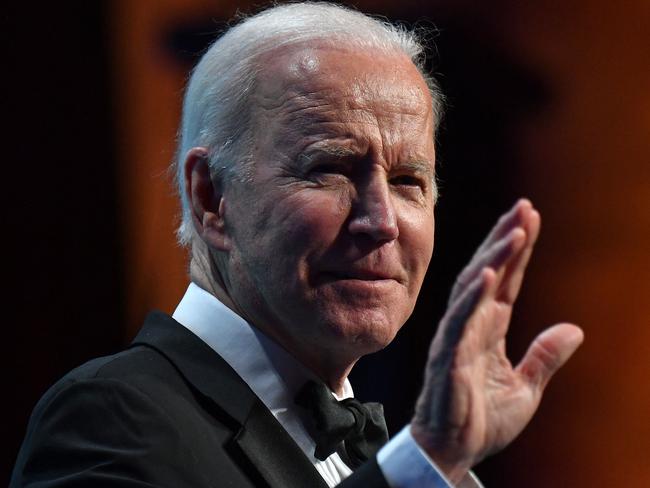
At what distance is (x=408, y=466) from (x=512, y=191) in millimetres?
1898

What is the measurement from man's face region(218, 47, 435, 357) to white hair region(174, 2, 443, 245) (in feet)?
0.10

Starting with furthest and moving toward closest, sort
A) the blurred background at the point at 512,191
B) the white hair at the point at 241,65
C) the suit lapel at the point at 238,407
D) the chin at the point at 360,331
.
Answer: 1. the blurred background at the point at 512,191
2. the white hair at the point at 241,65
3. the chin at the point at 360,331
4. the suit lapel at the point at 238,407

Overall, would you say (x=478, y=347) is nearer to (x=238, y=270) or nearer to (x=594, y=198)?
(x=238, y=270)

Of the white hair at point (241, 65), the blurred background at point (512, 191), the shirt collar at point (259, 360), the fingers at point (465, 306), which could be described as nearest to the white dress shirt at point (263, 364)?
the shirt collar at point (259, 360)

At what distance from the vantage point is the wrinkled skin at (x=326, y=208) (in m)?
1.65

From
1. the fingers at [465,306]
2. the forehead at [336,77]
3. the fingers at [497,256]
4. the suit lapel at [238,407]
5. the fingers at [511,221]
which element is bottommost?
the suit lapel at [238,407]

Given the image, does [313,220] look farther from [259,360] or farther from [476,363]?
[476,363]

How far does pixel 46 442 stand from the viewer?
1433 mm

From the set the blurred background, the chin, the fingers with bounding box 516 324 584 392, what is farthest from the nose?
the blurred background

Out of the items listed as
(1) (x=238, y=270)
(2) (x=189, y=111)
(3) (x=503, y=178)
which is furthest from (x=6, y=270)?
(3) (x=503, y=178)

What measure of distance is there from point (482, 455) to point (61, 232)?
1.52 metres

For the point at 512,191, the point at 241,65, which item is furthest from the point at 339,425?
the point at 512,191

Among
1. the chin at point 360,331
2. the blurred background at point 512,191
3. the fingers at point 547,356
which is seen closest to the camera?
the fingers at point 547,356

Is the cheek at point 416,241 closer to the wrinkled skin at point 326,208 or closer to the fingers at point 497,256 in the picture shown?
the wrinkled skin at point 326,208
